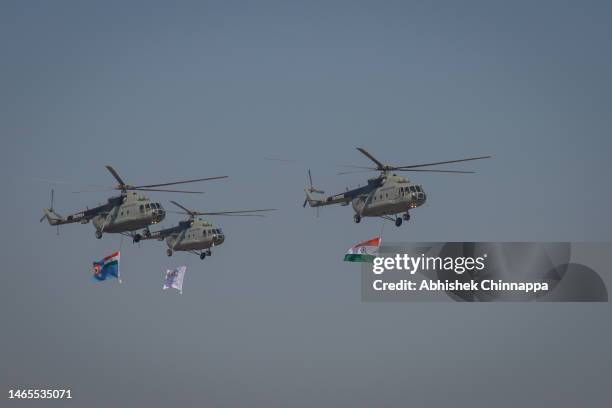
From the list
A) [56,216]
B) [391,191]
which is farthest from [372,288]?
[56,216]

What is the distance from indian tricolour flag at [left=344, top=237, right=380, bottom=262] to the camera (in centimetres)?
17662

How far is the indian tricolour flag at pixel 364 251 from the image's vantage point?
177 m

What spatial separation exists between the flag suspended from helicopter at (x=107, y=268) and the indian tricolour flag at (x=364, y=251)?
27.8m

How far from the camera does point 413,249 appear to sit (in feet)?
591

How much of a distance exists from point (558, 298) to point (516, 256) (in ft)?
21.3

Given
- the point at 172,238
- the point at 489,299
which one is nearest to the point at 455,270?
the point at 489,299

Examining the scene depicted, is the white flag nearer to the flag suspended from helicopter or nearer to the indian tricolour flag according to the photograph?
the flag suspended from helicopter

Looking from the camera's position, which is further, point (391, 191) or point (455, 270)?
point (455, 270)

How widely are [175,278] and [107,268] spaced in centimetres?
892

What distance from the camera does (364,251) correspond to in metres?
177

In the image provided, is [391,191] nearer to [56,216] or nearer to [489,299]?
[489,299]

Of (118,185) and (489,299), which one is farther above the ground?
(118,185)

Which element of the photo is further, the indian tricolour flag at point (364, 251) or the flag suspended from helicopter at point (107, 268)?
the flag suspended from helicopter at point (107, 268)

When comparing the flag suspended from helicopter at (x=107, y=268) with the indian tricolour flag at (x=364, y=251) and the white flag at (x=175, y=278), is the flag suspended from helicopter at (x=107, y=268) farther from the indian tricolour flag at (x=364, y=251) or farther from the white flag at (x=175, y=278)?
the indian tricolour flag at (x=364, y=251)
